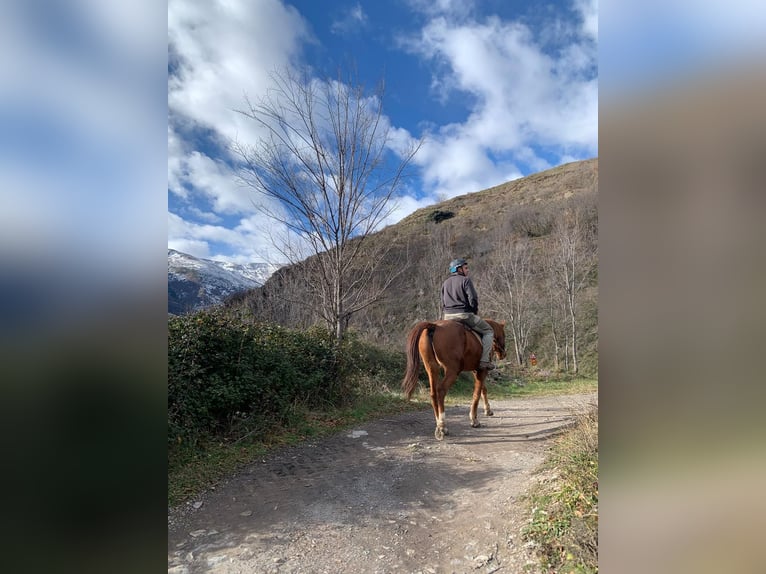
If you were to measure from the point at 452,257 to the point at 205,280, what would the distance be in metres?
21.1

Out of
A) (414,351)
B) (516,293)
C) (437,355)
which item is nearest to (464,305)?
(437,355)

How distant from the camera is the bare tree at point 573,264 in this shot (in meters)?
18.5

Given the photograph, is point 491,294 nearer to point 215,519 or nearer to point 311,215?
point 311,215

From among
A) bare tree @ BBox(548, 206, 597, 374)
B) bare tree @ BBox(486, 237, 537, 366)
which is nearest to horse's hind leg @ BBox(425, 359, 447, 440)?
bare tree @ BBox(548, 206, 597, 374)

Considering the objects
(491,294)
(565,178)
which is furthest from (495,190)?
(491,294)

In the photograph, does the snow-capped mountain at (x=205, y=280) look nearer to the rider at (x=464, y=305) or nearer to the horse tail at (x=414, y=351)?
the horse tail at (x=414, y=351)

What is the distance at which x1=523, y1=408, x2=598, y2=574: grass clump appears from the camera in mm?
2234

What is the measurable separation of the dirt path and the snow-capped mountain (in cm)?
192

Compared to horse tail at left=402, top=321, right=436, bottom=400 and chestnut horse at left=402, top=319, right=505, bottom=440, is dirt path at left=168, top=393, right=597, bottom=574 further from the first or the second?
horse tail at left=402, top=321, right=436, bottom=400

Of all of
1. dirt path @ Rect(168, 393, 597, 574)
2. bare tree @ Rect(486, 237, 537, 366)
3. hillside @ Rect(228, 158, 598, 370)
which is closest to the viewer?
dirt path @ Rect(168, 393, 597, 574)

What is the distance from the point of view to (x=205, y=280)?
22.2 feet

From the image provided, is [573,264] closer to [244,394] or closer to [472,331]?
[472,331]

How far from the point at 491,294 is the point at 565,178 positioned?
2998cm

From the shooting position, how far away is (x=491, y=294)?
841 inches
